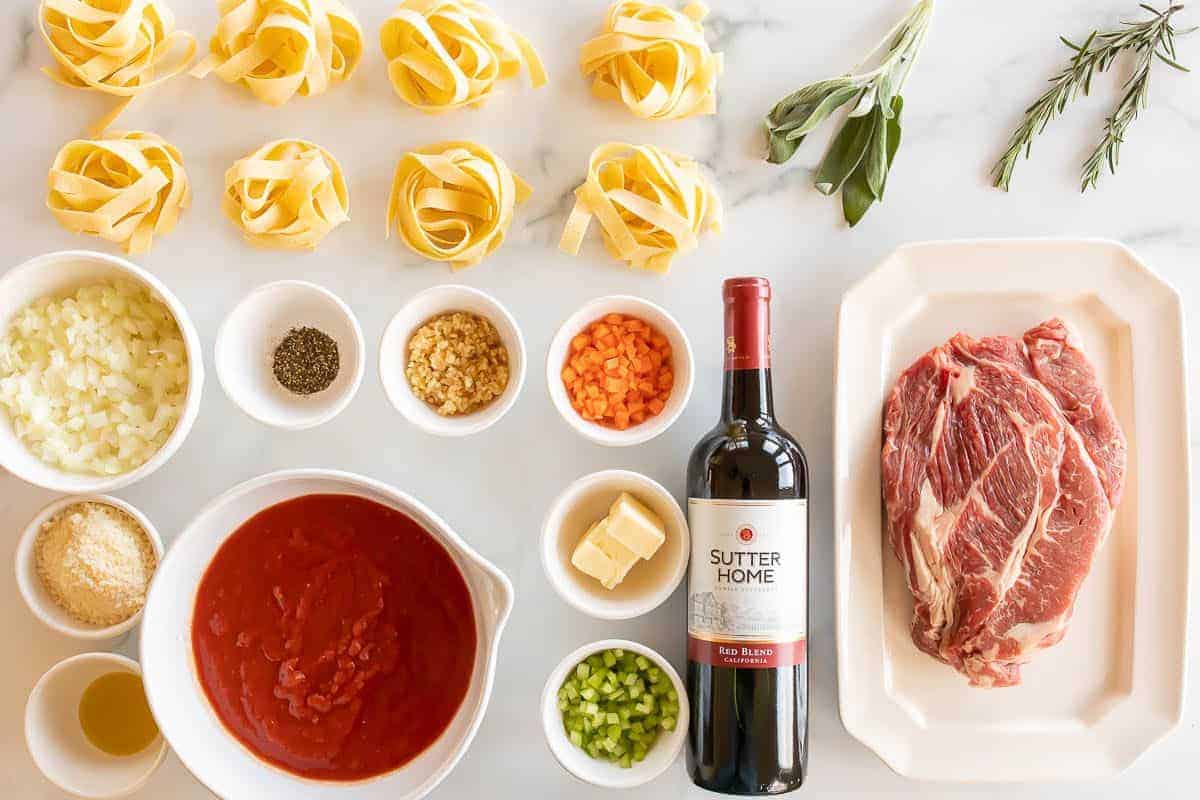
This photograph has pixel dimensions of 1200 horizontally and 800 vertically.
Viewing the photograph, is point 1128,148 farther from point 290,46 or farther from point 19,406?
point 19,406

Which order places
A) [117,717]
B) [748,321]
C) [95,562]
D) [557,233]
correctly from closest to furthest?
[748,321] → [95,562] → [117,717] → [557,233]

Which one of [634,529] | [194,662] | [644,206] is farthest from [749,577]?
[194,662]

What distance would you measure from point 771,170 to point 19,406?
1.54 meters

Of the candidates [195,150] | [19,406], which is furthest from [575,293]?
[19,406]

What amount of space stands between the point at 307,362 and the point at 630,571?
0.77 meters

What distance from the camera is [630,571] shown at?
70.6 inches

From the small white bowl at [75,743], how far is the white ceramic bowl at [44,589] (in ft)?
0.16

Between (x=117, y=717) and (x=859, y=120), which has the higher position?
(x=859, y=120)

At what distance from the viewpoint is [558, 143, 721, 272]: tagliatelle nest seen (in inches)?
69.0

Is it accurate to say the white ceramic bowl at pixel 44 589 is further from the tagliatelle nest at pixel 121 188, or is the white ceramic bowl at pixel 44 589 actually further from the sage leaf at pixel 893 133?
the sage leaf at pixel 893 133

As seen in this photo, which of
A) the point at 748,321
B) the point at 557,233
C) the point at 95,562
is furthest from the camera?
the point at 557,233

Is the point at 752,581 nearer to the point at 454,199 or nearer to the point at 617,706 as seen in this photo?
the point at 617,706

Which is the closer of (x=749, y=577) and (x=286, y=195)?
(x=749, y=577)

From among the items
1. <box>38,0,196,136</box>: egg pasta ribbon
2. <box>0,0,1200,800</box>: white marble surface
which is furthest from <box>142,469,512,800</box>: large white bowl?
<box>38,0,196,136</box>: egg pasta ribbon
